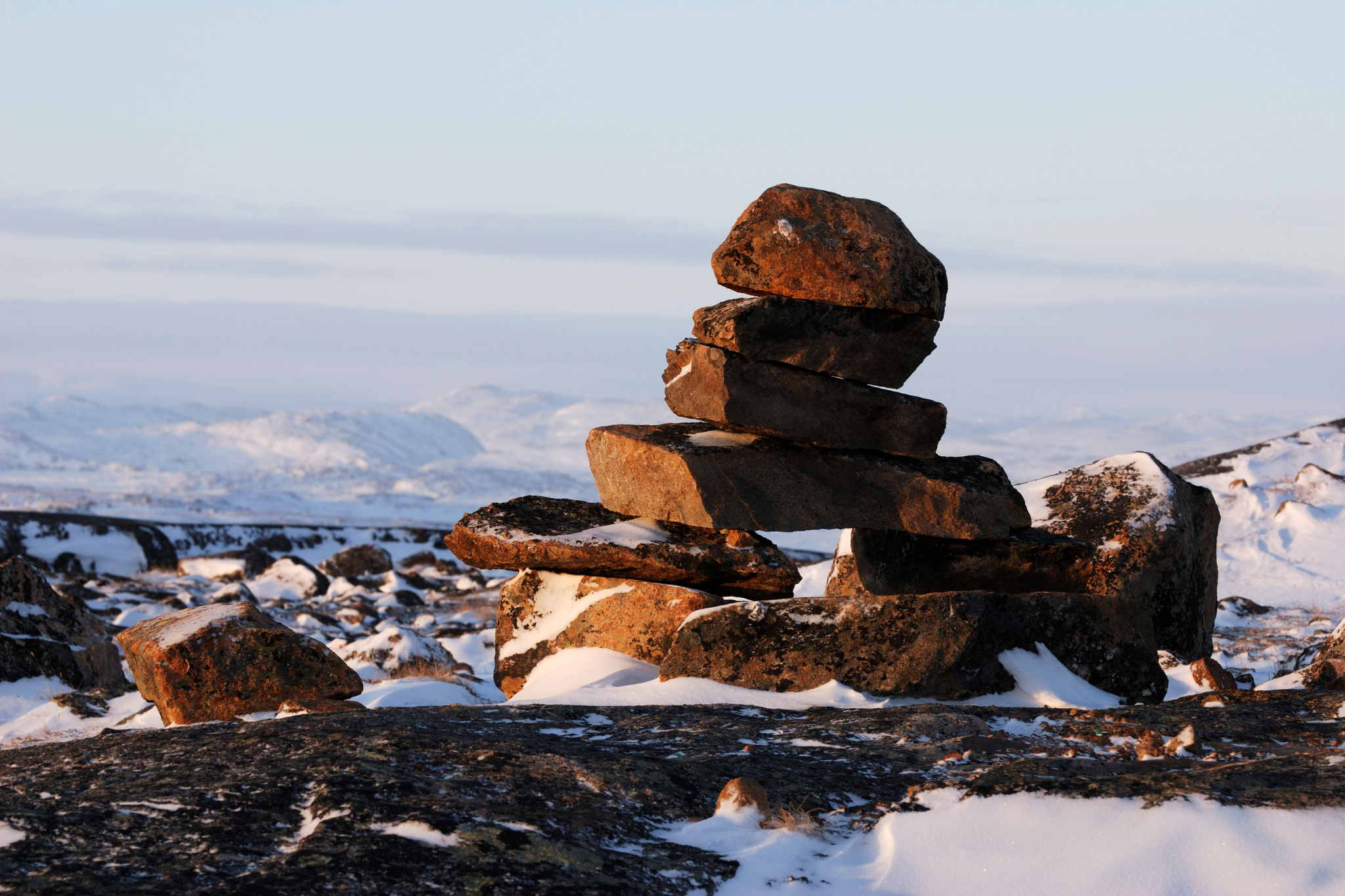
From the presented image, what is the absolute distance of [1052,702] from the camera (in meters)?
9.70

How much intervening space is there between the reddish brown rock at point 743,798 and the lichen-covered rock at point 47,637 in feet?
36.8

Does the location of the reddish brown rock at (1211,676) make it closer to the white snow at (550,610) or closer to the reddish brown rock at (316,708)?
the white snow at (550,610)

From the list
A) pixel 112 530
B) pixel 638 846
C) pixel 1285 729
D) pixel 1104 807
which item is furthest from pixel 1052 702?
pixel 112 530

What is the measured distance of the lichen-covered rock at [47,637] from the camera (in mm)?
14797

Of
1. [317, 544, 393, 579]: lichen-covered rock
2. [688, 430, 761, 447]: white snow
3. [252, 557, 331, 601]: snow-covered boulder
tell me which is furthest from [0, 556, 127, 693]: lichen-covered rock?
[317, 544, 393, 579]: lichen-covered rock

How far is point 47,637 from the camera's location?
50.3 ft

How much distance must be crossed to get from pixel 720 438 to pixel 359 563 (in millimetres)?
28329

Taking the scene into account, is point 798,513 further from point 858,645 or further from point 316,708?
point 316,708

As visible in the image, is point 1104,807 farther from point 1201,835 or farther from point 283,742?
point 283,742

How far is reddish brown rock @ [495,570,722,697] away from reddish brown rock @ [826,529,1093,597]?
2127 millimetres

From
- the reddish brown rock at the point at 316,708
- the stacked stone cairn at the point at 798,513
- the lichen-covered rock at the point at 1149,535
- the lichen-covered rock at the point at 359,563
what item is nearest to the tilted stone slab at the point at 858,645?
the stacked stone cairn at the point at 798,513

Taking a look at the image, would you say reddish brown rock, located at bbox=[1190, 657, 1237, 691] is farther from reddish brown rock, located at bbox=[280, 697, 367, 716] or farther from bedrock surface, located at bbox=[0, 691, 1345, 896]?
reddish brown rock, located at bbox=[280, 697, 367, 716]

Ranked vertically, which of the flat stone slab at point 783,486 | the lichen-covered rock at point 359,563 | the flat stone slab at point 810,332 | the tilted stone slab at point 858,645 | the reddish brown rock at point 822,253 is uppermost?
the reddish brown rock at point 822,253

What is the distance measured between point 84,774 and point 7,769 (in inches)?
22.1
